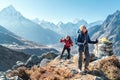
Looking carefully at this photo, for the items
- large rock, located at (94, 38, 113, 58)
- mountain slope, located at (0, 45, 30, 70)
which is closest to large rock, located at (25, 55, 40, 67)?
large rock, located at (94, 38, 113, 58)

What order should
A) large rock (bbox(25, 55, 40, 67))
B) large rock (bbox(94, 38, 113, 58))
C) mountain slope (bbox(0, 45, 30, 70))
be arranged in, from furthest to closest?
mountain slope (bbox(0, 45, 30, 70)), large rock (bbox(25, 55, 40, 67)), large rock (bbox(94, 38, 113, 58))

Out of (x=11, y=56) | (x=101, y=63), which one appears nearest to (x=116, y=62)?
(x=101, y=63)

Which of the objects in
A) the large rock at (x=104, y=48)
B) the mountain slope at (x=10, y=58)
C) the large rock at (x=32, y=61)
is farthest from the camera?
the mountain slope at (x=10, y=58)

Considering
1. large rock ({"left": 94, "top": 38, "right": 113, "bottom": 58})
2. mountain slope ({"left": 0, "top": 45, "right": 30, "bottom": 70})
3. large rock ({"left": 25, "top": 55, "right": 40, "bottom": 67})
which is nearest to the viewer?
large rock ({"left": 94, "top": 38, "right": 113, "bottom": 58})

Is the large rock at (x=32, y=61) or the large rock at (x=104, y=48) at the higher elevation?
the large rock at (x=104, y=48)

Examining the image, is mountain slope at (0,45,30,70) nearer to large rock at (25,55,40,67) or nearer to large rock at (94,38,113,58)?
large rock at (25,55,40,67)

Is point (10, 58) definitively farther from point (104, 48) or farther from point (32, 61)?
point (104, 48)

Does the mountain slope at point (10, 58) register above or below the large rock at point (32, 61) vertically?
above

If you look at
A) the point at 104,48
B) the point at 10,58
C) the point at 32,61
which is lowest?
the point at 32,61

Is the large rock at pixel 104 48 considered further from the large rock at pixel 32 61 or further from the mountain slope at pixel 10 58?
the mountain slope at pixel 10 58

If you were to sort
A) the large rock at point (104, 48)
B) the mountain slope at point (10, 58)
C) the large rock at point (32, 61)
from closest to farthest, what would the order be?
the large rock at point (104, 48) → the large rock at point (32, 61) → the mountain slope at point (10, 58)

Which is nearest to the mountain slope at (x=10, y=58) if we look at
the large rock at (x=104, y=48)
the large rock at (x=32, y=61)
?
the large rock at (x=32, y=61)

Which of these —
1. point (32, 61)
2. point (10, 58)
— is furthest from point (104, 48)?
point (10, 58)

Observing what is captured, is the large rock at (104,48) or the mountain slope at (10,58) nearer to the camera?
the large rock at (104,48)
